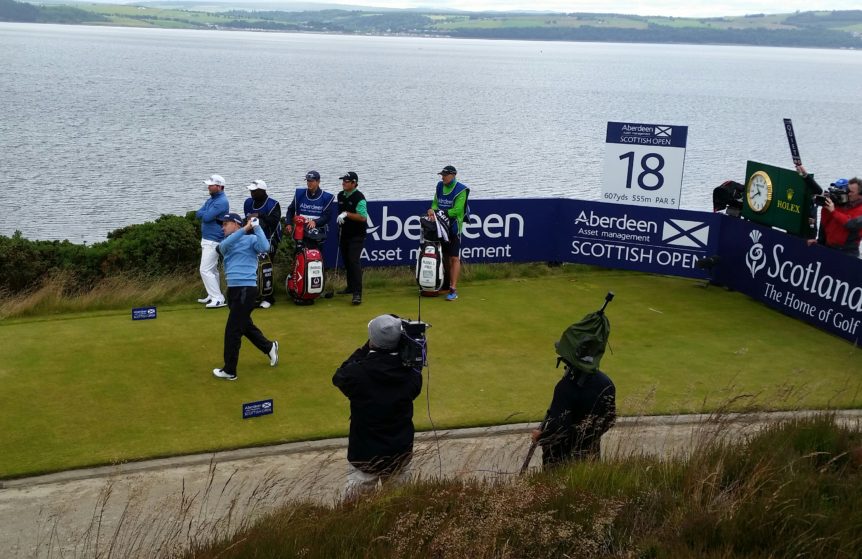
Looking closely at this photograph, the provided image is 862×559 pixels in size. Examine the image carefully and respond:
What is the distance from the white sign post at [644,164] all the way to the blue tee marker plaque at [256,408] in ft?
→ 31.0

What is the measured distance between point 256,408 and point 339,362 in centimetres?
224

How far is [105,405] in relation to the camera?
10719mm

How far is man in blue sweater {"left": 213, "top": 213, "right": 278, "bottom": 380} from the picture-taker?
11.4 m

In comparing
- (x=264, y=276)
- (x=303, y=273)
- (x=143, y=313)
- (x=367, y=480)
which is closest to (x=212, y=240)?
(x=264, y=276)

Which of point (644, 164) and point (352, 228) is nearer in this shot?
point (352, 228)

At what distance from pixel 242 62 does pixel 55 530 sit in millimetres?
145713

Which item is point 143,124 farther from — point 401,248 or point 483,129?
point 401,248

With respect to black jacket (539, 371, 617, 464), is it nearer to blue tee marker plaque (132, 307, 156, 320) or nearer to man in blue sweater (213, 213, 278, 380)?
man in blue sweater (213, 213, 278, 380)

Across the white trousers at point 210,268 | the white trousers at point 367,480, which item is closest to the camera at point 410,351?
the white trousers at point 367,480

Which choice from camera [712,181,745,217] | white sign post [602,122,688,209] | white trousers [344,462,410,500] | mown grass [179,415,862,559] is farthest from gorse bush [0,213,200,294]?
mown grass [179,415,862,559]

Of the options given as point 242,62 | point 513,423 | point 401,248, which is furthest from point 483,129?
point 242,62

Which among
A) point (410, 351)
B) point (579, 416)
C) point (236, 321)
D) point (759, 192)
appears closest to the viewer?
point (410, 351)

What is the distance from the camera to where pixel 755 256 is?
16.1 m

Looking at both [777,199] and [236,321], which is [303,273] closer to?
[236,321]
